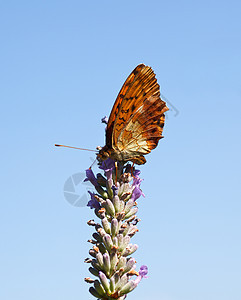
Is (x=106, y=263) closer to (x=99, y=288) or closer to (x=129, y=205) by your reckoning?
(x=99, y=288)

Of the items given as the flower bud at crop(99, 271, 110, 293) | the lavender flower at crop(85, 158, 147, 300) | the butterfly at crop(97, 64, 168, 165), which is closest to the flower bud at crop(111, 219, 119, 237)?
the lavender flower at crop(85, 158, 147, 300)

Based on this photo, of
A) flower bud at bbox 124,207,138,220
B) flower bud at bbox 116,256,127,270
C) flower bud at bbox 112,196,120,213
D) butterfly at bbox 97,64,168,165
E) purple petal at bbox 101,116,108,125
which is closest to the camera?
flower bud at bbox 116,256,127,270

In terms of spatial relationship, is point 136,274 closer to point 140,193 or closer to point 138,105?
point 140,193

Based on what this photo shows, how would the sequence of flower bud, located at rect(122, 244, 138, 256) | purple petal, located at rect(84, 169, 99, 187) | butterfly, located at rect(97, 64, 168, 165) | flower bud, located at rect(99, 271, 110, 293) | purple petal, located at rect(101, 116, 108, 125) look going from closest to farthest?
flower bud, located at rect(99, 271, 110, 293) < flower bud, located at rect(122, 244, 138, 256) < butterfly, located at rect(97, 64, 168, 165) < purple petal, located at rect(84, 169, 99, 187) < purple petal, located at rect(101, 116, 108, 125)

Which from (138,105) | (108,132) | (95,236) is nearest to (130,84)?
(138,105)

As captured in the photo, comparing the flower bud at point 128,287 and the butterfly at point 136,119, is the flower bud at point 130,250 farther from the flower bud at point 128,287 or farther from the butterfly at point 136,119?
the butterfly at point 136,119

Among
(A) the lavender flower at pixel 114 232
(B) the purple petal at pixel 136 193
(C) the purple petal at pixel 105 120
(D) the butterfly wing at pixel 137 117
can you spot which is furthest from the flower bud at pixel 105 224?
(C) the purple petal at pixel 105 120

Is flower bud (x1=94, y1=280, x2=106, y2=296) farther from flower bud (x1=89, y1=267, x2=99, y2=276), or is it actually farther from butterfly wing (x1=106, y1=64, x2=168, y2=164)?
butterfly wing (x1=106, y1=64, x2=168, y2=164)
